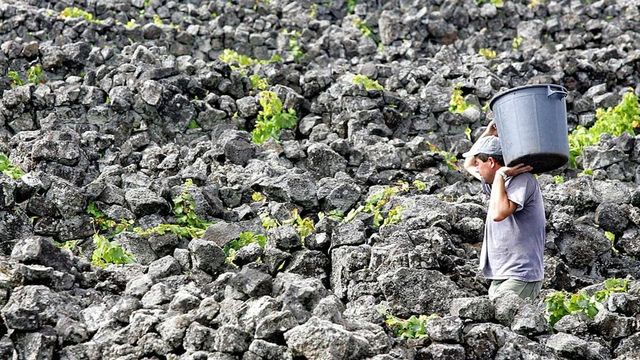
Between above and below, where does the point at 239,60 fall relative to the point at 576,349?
above

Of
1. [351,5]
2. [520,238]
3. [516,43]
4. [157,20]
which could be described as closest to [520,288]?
[520,238]

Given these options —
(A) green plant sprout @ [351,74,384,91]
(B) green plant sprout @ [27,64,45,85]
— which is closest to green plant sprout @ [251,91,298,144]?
(A) green plant sprout @ [351,74,384,91]

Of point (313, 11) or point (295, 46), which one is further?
point (313, 11)

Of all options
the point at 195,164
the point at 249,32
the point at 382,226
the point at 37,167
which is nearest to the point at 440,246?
the point at 382,226

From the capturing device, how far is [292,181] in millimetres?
8953

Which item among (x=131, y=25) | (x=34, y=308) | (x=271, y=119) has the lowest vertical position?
(x=271, y=119)

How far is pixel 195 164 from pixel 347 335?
4.19m

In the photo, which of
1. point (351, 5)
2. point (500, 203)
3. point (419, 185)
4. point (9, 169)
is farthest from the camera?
point (351, 5)

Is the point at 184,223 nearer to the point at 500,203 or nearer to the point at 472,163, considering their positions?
the point at 472,163

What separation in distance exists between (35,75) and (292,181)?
13.3ft

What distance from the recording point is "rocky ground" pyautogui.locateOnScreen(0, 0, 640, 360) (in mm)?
6246

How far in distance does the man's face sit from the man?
10.1 inches

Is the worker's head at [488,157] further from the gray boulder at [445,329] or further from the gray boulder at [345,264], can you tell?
the gray boulder at [445,329]

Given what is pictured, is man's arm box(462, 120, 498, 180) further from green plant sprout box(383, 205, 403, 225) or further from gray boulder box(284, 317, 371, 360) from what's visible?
gray boulder box(284, 317, 371, 360)
